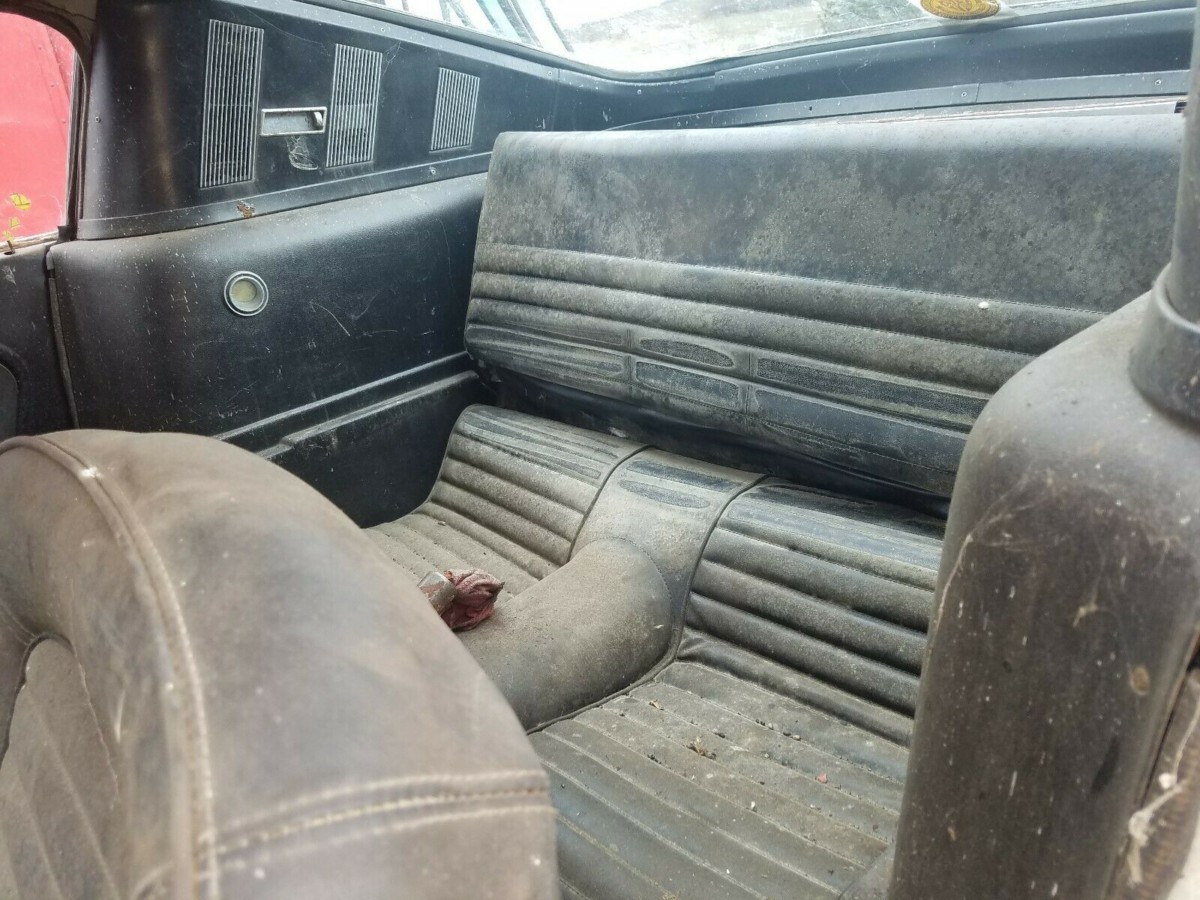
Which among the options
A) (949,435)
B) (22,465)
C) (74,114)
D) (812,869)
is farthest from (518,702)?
(74,114)

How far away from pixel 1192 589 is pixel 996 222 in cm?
85

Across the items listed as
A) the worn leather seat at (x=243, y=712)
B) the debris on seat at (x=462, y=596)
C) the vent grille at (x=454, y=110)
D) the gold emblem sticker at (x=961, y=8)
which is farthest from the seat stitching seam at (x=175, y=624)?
the gold emblem sticker at (x=961, y=8)

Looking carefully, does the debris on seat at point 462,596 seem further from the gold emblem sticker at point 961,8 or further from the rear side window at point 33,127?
the gold emblem sticker at point 961,8

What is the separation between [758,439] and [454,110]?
101 centimetres

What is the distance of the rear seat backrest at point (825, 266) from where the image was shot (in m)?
1.11

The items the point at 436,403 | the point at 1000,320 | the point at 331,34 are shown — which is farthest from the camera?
the point at 436,403

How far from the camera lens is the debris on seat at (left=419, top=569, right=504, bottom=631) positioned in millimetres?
1382

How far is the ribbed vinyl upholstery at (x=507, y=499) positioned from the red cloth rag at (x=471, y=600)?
0.74ft

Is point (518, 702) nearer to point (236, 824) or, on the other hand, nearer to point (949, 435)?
point (949, 435)

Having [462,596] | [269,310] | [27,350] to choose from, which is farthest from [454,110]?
[462,596]

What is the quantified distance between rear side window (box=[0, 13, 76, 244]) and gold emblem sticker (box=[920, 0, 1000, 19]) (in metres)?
1.55

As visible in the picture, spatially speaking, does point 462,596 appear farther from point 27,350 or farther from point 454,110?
point 454,110

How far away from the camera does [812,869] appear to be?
101 cm

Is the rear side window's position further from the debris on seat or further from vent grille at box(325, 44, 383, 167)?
the debris on seat
